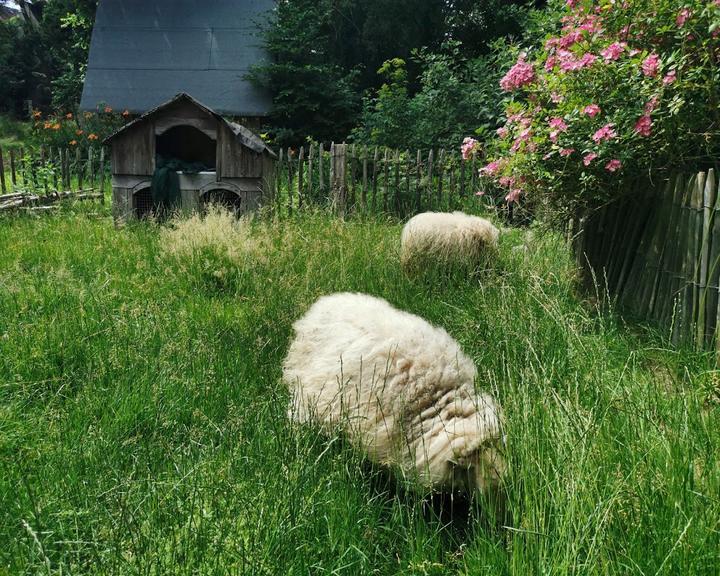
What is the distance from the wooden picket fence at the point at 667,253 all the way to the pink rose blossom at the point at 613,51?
0.99 metres

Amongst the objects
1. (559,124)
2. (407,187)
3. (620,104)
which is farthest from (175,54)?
(620,104)

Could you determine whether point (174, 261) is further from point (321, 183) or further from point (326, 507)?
point (321, 183)

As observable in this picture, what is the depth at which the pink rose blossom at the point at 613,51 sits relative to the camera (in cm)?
443

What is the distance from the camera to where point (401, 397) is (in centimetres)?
279

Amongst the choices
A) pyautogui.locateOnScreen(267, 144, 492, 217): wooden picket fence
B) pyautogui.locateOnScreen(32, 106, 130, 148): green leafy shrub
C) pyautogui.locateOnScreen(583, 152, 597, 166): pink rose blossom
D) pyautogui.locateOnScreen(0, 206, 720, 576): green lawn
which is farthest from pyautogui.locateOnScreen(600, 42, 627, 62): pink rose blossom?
pyautogui.locateOnScreen(32, 106, 130, 148): green leafy shrub

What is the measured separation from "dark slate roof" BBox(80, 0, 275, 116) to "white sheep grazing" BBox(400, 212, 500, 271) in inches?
694

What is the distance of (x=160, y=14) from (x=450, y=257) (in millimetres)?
25915

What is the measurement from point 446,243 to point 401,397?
3.73 m

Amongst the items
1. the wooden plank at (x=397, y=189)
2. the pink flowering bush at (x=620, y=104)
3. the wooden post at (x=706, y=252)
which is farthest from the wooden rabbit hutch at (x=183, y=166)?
the wooden post at (x=706, y=252)

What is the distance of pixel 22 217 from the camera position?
9.20 metres

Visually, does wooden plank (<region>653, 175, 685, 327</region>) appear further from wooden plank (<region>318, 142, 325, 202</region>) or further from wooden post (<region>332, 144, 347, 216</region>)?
wooden plank (<region>318, 142, 325, 202</region>)

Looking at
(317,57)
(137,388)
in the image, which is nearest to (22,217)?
(137,388)

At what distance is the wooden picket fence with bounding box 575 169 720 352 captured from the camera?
403 centimetres

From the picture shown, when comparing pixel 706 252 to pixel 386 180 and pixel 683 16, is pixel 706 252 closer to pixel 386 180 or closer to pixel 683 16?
pixel 683 16
